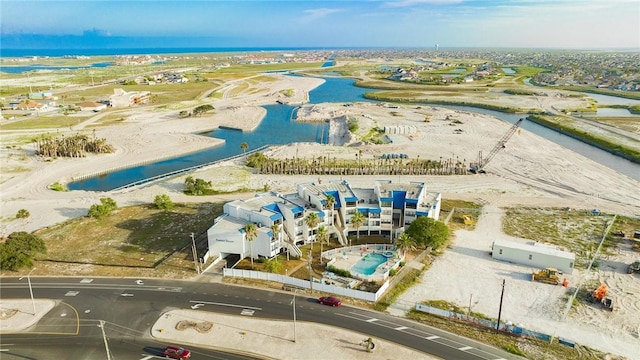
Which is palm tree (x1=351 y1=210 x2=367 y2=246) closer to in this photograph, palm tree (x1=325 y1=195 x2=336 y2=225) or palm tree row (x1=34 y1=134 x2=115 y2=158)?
palm tree (x1=325 y1=195 x2=336 y2=225)

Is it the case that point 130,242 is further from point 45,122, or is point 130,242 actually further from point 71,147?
point 45,122

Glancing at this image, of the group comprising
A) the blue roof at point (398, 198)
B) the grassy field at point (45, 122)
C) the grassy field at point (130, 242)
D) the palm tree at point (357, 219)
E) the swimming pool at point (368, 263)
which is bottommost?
the swimming pool at point (368, 263)

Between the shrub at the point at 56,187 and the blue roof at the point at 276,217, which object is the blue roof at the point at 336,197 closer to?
the blue roof at the point at 276,217

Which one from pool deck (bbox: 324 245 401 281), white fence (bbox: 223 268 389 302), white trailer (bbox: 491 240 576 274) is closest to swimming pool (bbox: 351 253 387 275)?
pool deck (bbox: 324 245 401 281)

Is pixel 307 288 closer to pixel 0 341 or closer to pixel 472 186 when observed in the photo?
pixel 0 341

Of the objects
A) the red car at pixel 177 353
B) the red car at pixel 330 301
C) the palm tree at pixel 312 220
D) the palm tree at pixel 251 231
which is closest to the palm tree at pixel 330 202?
the palm tree at pixel 312 220

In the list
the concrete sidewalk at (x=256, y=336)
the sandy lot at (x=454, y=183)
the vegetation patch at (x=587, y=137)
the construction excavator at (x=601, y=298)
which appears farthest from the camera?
the vegetation patch at (x=587, y=137)
